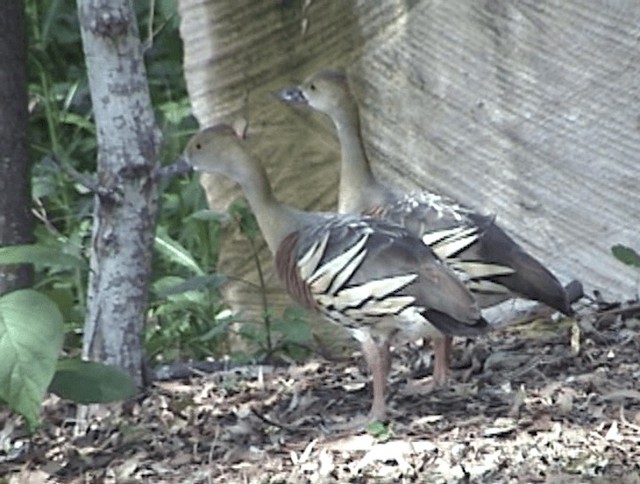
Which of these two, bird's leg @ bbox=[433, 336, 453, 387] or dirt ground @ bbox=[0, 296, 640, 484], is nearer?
dirt ground @ bbox=[0, 296, 640, 484]

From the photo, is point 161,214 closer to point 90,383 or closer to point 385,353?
point 385,353

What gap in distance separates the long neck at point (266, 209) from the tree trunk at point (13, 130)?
806 mm

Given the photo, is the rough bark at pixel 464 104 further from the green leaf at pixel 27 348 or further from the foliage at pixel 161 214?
the green leaf at pixel 27 348

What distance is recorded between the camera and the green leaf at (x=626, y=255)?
18.5 feet

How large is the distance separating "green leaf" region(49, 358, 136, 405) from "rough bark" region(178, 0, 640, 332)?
1.80 m

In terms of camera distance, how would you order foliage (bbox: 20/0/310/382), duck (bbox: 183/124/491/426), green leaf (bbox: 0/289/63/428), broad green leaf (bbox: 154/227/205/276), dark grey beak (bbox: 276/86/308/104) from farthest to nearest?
broad green leaf (bbox: 154/227/205/276)
foliage (bbox: 20/0/310/382)
dark grey beak (bbox: 276/86/308/104)
duck (bbox: 183/124/491/426)
green leaf (bbox: 0/289/63/428)

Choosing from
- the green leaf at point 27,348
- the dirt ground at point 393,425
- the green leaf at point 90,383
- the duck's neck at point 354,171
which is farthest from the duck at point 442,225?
the green leaf at point 27,348

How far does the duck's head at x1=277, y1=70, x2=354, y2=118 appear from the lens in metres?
5.79

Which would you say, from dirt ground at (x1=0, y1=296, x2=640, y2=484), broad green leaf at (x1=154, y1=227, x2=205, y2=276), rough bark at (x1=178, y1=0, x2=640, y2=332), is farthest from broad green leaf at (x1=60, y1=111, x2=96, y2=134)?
dirt ground at (x1=0, y1=296, x2=640, y2=484)

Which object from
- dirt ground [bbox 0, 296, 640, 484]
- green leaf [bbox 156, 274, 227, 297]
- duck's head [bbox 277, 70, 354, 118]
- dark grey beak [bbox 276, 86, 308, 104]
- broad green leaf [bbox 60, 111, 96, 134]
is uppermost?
broad green leaf [bbox 60, 111, 96, 134]

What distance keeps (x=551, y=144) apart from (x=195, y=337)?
4.93ft

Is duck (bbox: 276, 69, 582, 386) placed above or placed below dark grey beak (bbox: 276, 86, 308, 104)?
below

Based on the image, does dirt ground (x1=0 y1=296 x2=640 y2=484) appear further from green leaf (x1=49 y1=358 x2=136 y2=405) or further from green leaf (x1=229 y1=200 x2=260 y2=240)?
green leaf (x1=229 y1=200 x2=260 y2=240)

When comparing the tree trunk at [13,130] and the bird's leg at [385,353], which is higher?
the tree trunk at [13,130]
